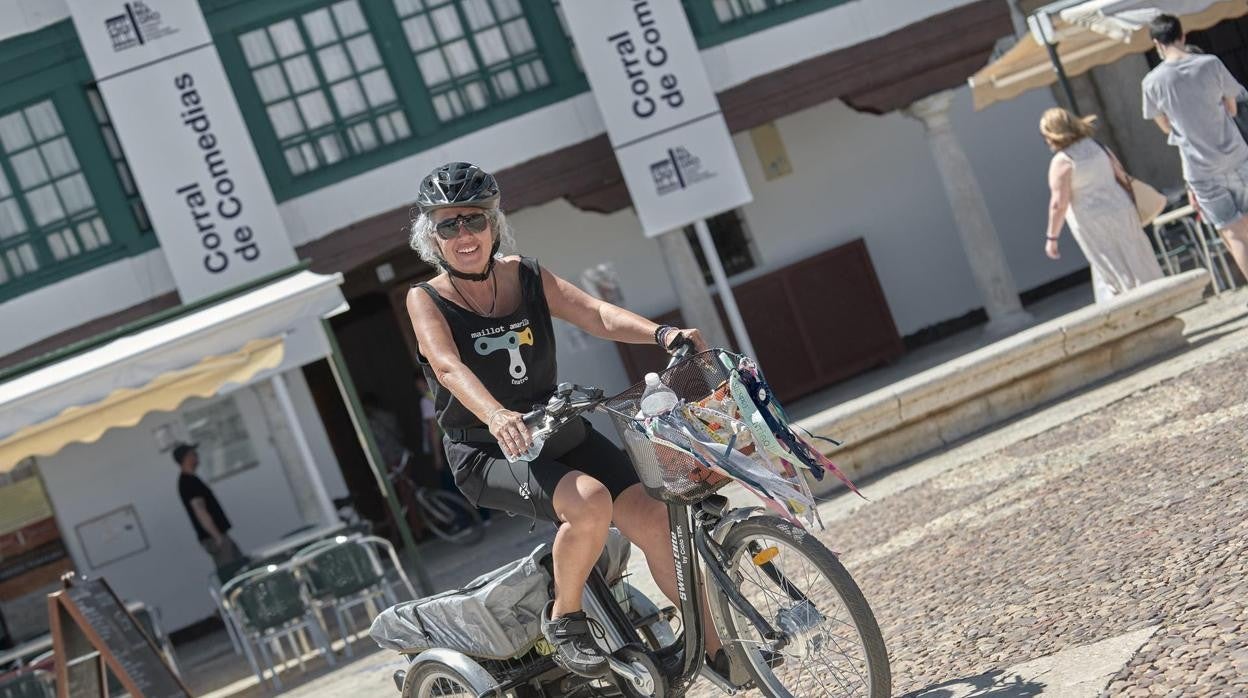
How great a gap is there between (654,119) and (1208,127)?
20.0 feet

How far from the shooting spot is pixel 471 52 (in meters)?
16.0

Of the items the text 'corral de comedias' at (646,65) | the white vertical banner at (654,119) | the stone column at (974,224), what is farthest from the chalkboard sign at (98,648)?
the stone column at (974,224)

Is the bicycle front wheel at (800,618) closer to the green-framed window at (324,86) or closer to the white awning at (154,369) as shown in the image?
the white awning at (154,369)

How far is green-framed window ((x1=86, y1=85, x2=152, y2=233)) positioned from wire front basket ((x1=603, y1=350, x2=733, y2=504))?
11.9 meters

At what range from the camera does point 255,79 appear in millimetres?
15359

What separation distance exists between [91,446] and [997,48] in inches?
436

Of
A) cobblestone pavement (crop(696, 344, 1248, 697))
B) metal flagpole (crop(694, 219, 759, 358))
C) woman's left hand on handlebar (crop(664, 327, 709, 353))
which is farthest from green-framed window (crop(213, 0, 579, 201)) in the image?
woman's left hand on handlebar (crop(664, 327, 709, 353))

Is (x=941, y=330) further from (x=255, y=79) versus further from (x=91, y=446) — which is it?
(x=91, y=446)

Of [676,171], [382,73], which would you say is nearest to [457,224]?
[676,171]

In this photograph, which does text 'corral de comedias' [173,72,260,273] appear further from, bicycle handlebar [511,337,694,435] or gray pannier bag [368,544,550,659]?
bicycle handlebar [511,337,694,435]

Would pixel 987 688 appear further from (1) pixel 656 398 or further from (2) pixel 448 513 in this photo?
(2) pixel 448 513

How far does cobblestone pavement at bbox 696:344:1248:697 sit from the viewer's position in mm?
4457

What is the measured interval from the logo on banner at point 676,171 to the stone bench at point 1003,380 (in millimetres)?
5347

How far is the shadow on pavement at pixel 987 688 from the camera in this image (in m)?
4.30
